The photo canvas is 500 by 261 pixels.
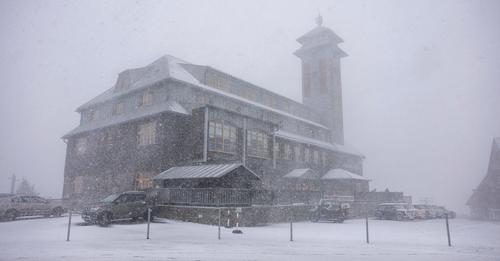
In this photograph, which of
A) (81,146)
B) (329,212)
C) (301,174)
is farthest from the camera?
(301,174)

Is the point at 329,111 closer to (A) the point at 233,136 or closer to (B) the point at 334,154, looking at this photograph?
(B) the point at 334,154

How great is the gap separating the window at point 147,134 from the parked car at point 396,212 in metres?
20.9

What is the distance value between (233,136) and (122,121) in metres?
10.2

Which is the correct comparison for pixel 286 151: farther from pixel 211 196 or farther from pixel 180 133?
pixel 211 196

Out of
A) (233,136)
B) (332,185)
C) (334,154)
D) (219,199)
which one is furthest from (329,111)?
(219,199)

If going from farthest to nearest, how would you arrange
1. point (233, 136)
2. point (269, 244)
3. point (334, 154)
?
point (334, 154), point (233, 136), point (269, 244)

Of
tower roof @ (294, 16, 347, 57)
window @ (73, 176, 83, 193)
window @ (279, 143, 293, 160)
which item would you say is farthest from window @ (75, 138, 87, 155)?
tower roof @ (294, 16, 347, 57)

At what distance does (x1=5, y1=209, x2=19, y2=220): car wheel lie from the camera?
21.5 m

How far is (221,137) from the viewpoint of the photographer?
91.5ft

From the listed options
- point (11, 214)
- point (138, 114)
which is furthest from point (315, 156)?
point (11, 214)

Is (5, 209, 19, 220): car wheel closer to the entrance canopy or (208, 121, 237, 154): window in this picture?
the entrance canopy

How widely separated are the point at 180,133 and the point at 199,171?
200 inches

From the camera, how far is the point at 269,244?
12359 mm

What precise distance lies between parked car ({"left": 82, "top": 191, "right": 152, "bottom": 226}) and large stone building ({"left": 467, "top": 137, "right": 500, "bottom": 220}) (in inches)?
1664
